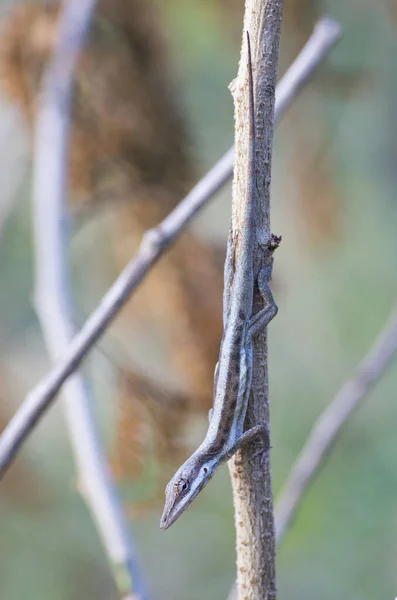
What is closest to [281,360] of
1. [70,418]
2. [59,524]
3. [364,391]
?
[59,524]

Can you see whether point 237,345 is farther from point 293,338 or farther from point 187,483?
point 293,338

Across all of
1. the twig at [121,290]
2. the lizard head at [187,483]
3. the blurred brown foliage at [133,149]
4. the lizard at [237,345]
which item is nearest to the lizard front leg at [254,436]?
the lizard at [237,345]

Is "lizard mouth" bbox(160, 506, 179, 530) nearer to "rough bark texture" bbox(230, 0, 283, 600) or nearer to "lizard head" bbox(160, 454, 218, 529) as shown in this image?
"lizard head" bbox(160, 454, 218, 529)

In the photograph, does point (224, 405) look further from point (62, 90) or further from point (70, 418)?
point (62, 90)

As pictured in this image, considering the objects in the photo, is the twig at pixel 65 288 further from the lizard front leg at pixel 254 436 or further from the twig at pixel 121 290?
the lizard front leg at pixel 254 436

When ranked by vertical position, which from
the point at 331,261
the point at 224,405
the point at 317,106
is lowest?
the point at 224,405
